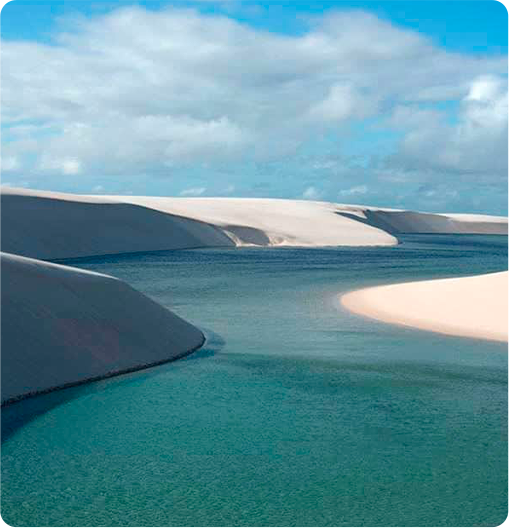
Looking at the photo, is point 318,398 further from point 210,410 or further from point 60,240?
point 60,240

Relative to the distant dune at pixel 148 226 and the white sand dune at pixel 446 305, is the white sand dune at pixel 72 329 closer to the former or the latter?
the white sand dune at pixel 446 305

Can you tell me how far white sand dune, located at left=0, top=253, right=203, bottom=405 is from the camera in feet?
44.3

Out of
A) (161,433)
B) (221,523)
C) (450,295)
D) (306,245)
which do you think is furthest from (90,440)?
(306,245)

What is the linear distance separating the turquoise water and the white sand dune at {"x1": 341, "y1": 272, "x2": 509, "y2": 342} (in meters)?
1.73

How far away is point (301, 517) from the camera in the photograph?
26.6ft

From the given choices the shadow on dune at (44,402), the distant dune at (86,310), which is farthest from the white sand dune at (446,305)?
the shadow on dune at (44,402)

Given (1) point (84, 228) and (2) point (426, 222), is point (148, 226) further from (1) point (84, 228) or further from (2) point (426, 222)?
(2) point (426, 222)

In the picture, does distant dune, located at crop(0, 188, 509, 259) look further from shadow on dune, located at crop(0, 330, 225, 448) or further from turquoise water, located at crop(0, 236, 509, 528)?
shadow on dune, located at crop(0, 330, 225, 448)

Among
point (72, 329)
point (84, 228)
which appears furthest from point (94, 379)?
point (84, 228)

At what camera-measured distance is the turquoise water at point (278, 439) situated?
834 centimetres

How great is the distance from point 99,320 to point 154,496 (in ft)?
25.7

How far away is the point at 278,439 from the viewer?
1074 cm

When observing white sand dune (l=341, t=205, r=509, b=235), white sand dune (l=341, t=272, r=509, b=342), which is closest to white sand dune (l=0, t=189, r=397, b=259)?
white sand dune (l=341, t=205, r=509, b=235)

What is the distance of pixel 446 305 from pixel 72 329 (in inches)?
490
